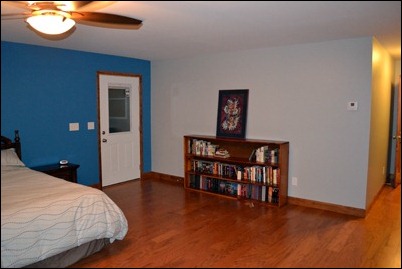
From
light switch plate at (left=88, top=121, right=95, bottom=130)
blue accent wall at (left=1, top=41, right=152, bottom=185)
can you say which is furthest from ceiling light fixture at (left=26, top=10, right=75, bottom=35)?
light switch plate at (left=88, top=121, right=95, bottom=130)

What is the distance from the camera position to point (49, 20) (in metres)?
2.17

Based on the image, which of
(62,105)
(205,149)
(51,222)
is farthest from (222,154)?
(51,222)

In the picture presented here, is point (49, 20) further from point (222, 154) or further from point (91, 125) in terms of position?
point (222, 154)

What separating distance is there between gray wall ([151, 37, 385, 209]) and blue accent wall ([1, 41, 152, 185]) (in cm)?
152

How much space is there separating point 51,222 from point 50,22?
149cm

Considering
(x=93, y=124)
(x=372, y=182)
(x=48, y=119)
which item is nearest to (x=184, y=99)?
(x=93, y=124)

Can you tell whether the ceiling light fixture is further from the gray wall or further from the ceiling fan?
the gray wall

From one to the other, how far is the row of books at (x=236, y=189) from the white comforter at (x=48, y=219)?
200 centimetres

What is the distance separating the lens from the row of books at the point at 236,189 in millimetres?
4176

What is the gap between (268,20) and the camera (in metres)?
2.79

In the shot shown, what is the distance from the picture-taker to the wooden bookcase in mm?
4148

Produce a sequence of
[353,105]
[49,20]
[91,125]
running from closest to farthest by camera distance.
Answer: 1. [49,20]
2. [353,105]
3. [91,125]

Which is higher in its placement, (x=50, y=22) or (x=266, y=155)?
(x=50, y=22)

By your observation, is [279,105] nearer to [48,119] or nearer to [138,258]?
[138,258]
